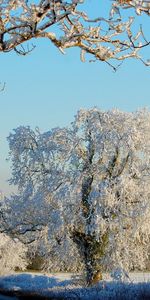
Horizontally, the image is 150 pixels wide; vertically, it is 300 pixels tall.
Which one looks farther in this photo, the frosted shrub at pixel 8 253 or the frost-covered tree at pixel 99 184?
the frosted shrub at pixel 8 253

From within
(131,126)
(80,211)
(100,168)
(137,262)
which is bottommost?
(137,262)

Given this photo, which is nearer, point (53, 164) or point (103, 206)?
point (103, 206)

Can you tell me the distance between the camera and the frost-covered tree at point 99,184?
28359 mm

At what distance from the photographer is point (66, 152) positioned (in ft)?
98.2

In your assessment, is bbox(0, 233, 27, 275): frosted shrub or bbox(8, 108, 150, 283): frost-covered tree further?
bbox(0, 233, 27, 275): frosted shrub

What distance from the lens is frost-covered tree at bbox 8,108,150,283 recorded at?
28.4 meters

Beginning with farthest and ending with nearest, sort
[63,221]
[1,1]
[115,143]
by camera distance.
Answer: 1. [115,143]
2. [63,221]
3. [1,1]

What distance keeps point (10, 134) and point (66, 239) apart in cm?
756

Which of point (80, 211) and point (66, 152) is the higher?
point (66, 152)

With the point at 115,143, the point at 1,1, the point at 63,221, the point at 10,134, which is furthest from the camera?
the point at 10,134

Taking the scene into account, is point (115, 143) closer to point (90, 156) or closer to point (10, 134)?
point (90, 156)

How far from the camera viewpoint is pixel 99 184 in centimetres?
2839

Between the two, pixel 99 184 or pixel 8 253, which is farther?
pixel 8 253

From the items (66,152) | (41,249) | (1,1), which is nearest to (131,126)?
(66,152)
